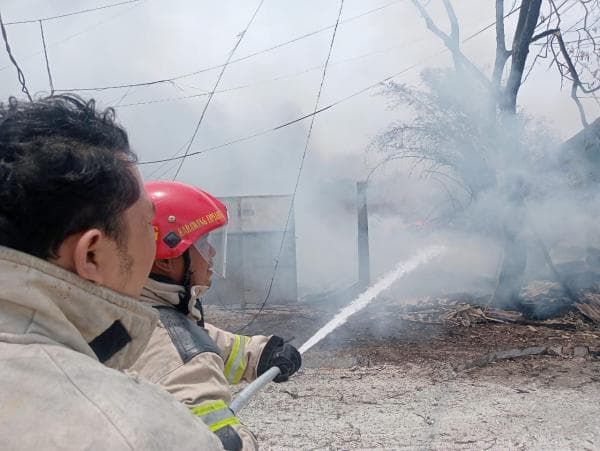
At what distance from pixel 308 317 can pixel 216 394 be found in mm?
8760

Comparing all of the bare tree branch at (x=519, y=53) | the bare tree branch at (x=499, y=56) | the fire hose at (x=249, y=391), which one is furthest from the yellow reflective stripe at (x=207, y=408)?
the bare tree branch at (x=499, y=56)

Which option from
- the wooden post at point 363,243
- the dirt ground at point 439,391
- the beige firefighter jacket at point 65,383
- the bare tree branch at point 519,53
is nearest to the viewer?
the beige firefighter jacket at point 65,383

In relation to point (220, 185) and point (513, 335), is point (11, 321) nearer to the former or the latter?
point (513, 335)

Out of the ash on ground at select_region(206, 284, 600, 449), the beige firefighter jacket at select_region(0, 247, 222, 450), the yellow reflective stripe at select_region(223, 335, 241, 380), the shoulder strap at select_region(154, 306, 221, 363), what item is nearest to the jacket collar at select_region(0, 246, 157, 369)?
the beige firefighter jacket at select_region(0, 247, 222, 450)

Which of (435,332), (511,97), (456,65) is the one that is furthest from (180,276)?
(456,65)

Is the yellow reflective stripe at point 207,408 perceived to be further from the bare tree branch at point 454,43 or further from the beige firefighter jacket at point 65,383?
the bare tree branch at point 454,43

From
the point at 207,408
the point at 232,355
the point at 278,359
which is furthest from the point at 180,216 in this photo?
the point at 207,408

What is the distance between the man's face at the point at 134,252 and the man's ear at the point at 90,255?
0.02 metres

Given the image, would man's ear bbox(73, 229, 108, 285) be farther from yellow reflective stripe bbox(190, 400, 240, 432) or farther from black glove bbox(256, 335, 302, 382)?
black glove bbox(256, 335, 302, 382)

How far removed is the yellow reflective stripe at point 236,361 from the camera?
2775 mm

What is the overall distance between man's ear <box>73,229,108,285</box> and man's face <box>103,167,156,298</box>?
2 centimetres

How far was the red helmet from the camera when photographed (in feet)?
8.43

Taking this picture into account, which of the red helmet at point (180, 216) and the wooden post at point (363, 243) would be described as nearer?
the red helmet at point (180, 216)

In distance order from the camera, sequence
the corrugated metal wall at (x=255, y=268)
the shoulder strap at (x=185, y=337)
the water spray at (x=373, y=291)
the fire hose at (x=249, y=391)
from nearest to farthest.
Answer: the shoulder strap at (x=185, y=337)
the fire hose at (x=249, y=391)
the water spray at (x=373, y=291)
the corrugated metal wall at (x=255, y=268)
